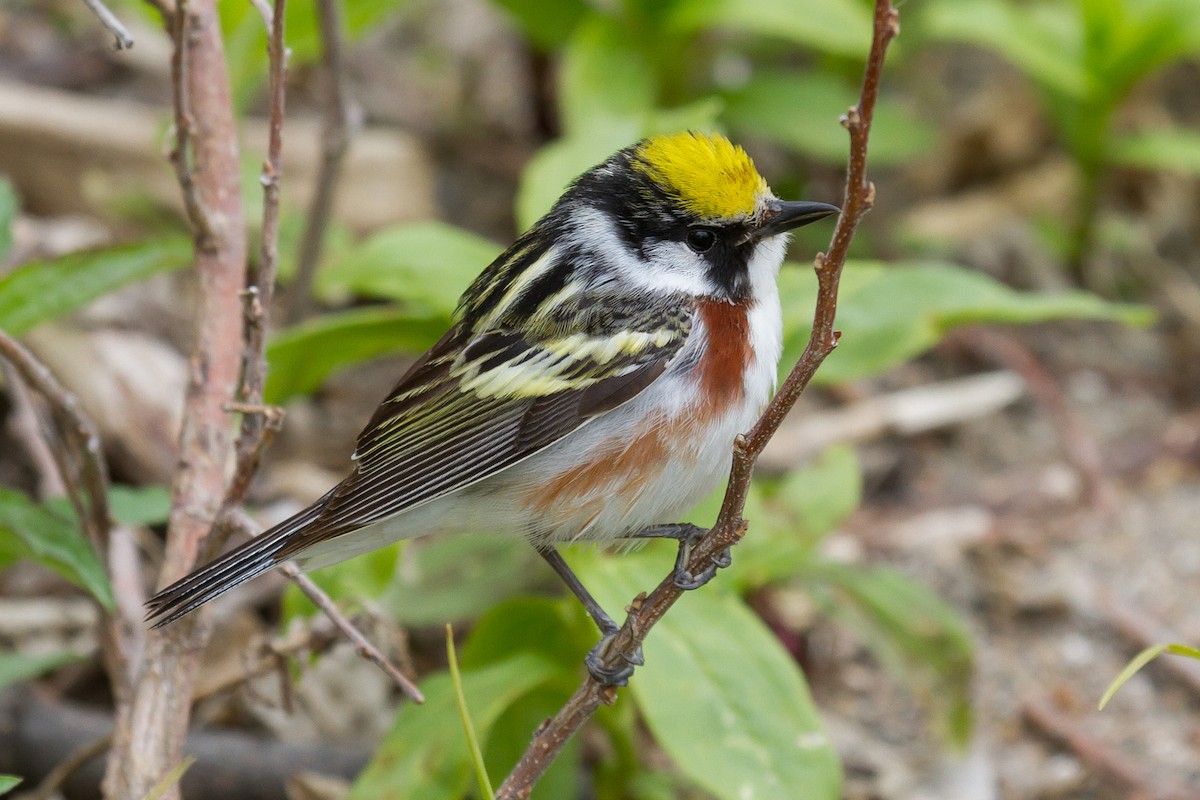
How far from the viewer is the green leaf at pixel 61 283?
294cm

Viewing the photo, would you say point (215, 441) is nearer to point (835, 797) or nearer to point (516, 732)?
point (516, 732)

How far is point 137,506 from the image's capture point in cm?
309

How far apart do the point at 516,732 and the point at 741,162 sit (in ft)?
5.21

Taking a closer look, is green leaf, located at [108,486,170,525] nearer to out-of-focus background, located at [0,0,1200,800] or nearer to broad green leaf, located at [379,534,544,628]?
out-of-focus background, located at [0,0,1200,800]

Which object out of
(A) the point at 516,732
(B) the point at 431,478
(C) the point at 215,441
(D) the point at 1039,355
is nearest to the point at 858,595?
(A) the point at 516,732

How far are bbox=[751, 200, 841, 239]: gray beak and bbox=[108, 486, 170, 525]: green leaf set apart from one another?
59.2 inches

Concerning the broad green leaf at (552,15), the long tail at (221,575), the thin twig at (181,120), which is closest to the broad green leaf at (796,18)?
the broad green leaf at (552,15)

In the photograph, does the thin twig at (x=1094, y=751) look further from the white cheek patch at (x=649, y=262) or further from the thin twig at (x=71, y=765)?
the thin twig at (x=71, y=765)

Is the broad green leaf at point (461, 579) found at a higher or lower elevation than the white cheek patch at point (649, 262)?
lower

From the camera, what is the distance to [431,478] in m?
2.75

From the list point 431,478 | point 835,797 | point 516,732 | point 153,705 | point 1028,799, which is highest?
point 431,478

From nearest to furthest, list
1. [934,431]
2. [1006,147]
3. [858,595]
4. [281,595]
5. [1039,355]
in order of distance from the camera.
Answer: [858,595]
[281,595]
[934,431]
[1039,355]
[1006,147]

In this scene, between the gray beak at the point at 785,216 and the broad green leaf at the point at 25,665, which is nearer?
the gray beak at the point at 785,216

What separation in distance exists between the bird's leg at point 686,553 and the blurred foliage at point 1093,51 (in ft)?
10.2
